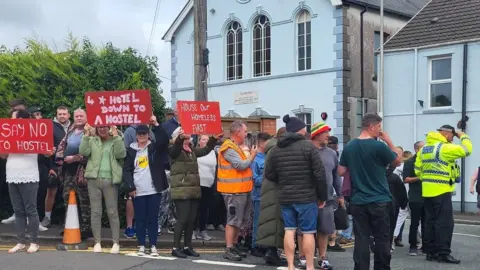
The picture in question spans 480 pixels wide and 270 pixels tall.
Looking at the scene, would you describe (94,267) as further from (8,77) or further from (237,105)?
(237,105)

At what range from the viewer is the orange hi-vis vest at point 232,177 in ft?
31.5

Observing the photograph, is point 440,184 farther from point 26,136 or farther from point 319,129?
point 26,136

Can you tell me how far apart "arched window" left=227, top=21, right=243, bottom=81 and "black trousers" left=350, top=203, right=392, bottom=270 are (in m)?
19.6

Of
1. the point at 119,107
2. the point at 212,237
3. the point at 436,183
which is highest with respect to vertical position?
the point at 119,107

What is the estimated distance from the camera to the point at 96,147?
31.3 ft

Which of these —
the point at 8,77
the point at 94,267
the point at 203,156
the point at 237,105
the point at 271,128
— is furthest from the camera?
the point at 237,105

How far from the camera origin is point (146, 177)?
9445 millimetres

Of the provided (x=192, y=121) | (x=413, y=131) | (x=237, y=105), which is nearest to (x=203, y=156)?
(x=192, y=121)

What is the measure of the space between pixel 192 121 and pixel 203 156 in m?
0.72

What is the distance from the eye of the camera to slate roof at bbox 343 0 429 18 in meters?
24.9

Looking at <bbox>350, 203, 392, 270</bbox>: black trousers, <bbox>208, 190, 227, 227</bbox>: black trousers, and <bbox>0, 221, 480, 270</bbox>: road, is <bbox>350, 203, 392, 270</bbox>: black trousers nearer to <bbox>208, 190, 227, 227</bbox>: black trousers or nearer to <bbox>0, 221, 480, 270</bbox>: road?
<bbox>0, 221, 480, 270</bbox>: road

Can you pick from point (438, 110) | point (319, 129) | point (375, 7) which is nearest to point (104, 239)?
point (319, 129)

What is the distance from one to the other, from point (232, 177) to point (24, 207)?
3.01 meters

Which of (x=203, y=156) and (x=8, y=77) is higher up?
(x=8, y=77)
